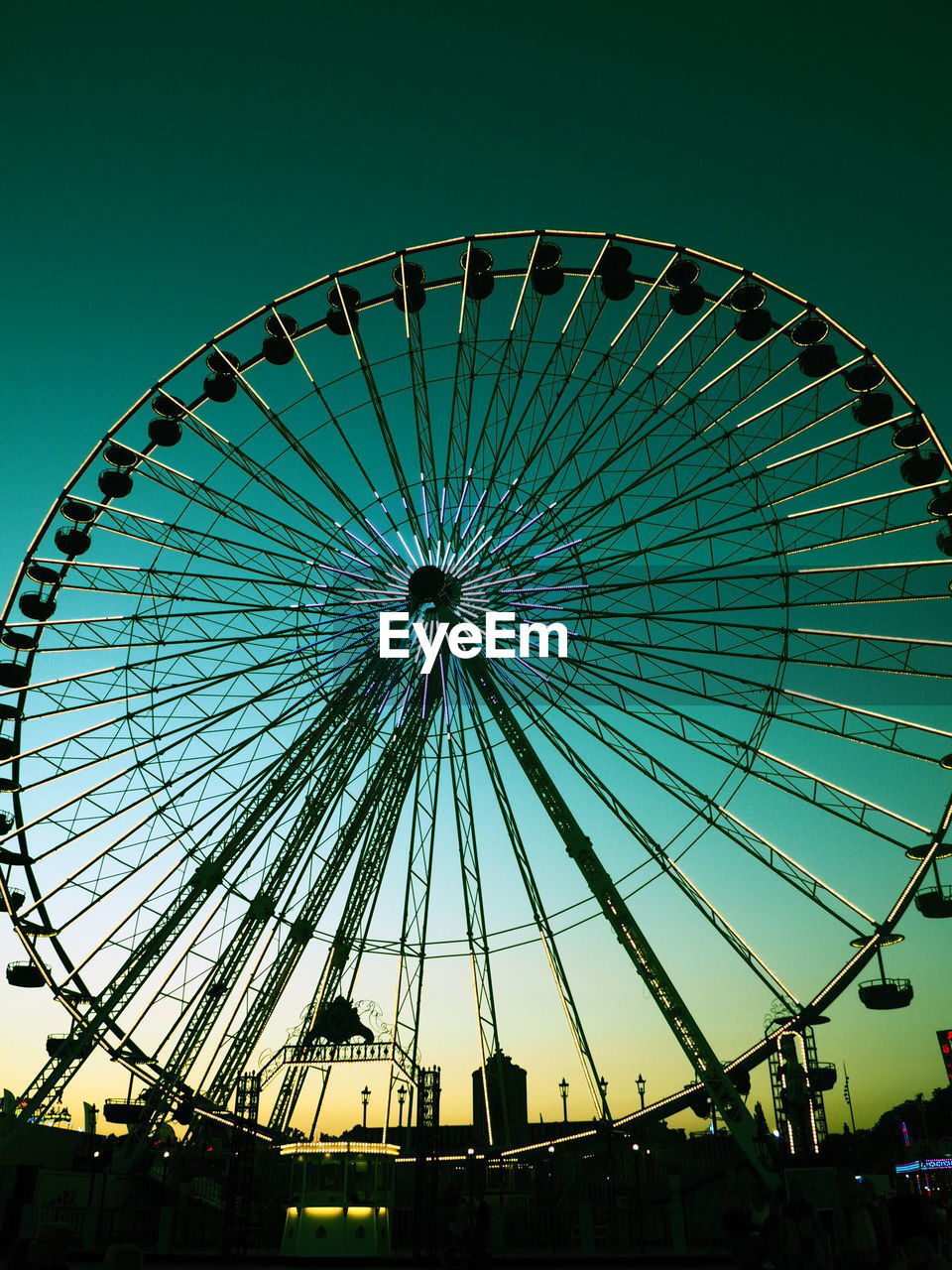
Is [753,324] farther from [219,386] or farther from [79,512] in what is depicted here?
[79,512]

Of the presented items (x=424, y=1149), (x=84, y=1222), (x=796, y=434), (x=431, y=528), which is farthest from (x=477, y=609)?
(x=84, y=1222)

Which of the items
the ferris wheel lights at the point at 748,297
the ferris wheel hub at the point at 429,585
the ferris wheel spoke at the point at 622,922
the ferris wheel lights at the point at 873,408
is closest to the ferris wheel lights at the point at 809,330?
the ferris wheel lights at the point at 748,297

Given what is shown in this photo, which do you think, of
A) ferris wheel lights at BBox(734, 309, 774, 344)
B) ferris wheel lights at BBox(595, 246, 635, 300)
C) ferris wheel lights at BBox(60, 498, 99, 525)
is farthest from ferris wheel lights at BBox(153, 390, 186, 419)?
ferris wheel lights at BBox(734, 309, 774, 344)

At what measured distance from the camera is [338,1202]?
63.0 feet

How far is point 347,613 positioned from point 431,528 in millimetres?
2651

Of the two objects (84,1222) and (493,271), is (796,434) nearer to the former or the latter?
(493,271)

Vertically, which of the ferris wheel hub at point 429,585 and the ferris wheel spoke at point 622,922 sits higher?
the ferris wheel hub at point 429,585

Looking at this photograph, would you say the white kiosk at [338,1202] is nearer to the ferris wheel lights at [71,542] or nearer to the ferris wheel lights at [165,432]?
the ferris wheel lights at [71,542]

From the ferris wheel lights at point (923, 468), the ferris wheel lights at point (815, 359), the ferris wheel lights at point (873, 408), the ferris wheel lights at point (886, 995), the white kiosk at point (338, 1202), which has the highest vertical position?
the ferris wheel lights at point (815, 359)

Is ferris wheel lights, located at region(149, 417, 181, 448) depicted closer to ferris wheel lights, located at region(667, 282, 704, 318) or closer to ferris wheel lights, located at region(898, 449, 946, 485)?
ferris wheel lights, located at region(667, 282, 704, 318)

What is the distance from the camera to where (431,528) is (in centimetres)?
2161

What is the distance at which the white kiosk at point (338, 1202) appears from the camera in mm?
18812

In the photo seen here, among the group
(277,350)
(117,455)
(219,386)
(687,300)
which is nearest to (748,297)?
(687,300)

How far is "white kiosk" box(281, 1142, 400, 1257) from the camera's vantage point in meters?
18.8
